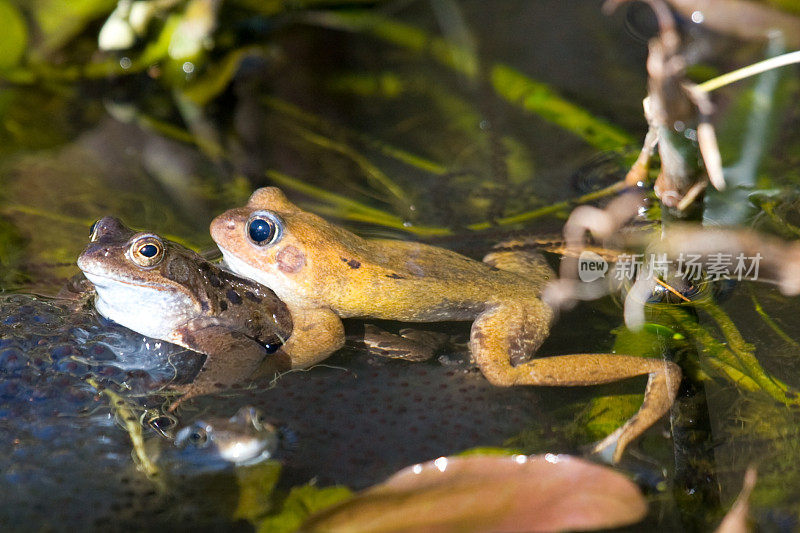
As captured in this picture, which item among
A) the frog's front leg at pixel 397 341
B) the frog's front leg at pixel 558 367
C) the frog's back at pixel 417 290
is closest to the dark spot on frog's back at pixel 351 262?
the frog's back at pixel 417 290

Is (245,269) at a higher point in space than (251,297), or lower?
higher

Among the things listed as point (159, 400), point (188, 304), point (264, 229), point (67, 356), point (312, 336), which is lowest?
point (159, 400)

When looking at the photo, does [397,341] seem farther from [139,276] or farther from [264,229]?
[139,276]

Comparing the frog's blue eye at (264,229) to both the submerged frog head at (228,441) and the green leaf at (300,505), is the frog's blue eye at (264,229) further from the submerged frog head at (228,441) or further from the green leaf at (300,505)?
the green leaf at (300,505)

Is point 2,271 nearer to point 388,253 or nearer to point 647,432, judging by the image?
point 388,253

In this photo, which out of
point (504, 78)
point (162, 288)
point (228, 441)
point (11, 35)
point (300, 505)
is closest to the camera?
point (300, 505)

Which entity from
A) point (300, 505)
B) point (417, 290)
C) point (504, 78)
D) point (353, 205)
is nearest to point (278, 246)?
point (417, 290)
